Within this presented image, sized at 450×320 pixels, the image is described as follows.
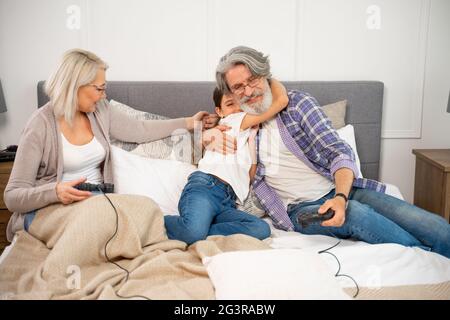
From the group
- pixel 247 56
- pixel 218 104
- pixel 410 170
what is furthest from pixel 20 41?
pixel 410 170

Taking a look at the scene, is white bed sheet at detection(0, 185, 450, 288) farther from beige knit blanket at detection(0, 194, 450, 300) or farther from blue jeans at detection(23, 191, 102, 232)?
blue jeans at detection(23, 191, 102, 232)

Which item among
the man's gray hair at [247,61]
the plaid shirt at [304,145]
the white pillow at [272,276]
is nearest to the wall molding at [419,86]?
the plaid shirt at [304,145]

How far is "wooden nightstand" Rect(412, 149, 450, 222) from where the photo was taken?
2.36m

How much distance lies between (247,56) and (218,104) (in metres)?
0.32

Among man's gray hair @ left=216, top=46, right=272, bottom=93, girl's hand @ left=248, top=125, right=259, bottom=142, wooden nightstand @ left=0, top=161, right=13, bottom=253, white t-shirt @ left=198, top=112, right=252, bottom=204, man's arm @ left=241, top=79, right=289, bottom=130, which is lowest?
wooden nightstand @ left=0, top=161, right=13, bottom=253

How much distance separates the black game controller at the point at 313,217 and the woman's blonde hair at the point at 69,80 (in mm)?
977

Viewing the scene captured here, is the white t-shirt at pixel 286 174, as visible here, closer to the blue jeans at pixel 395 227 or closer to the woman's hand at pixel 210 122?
the blue jeans at pixel 395 227

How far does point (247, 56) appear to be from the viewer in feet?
6.34

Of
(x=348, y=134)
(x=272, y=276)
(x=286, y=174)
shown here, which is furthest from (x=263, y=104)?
(x=272, y=276)

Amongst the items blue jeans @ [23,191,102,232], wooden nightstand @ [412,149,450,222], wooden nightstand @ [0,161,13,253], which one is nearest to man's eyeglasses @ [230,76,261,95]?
blue jeans @ [23,191,102,232]

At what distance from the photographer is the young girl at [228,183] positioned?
1844 mm

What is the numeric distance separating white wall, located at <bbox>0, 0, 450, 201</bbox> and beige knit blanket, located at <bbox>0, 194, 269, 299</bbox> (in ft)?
3.73
